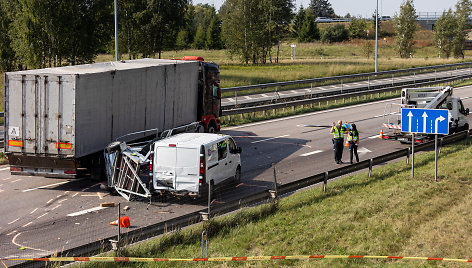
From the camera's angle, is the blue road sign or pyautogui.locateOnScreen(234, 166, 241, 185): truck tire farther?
pyautogui.locateOnScreen(234, 166, 241, 185): truck tire

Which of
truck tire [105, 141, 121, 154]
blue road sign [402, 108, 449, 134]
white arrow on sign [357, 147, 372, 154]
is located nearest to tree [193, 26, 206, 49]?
white arrow on sign [357, 147, 372, 154]

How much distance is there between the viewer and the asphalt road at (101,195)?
44.3ft

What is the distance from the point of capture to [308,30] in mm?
126312

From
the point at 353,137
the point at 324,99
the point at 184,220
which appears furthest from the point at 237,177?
the point at 324,99

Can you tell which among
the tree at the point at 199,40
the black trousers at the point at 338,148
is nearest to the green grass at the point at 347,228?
the black trousers at the point at 338,148

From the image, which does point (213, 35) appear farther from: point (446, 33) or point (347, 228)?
point (347, 228)

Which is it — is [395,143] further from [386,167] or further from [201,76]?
[201,76]

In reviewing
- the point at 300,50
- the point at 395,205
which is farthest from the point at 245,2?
the point at 395,205

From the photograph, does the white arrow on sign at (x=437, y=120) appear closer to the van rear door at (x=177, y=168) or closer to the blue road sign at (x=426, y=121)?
the blue road sign at (x=426, y=121)

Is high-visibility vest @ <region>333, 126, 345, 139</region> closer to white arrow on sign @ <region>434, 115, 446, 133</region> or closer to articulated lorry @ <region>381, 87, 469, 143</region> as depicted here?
white arrow on sign @ <region>434, 115, 446, 133</region>

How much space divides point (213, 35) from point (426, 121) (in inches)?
4002

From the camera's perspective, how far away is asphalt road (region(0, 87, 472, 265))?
1351cm

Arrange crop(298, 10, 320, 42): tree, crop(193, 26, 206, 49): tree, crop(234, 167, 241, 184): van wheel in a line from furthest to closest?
crop(298, 10, 320, 42): tree
crop(193, 26, 206, 49): tree
crop(234, 167, 241, 184): van wheel

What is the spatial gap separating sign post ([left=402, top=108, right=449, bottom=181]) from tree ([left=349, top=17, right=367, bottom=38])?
11073 centimetres
